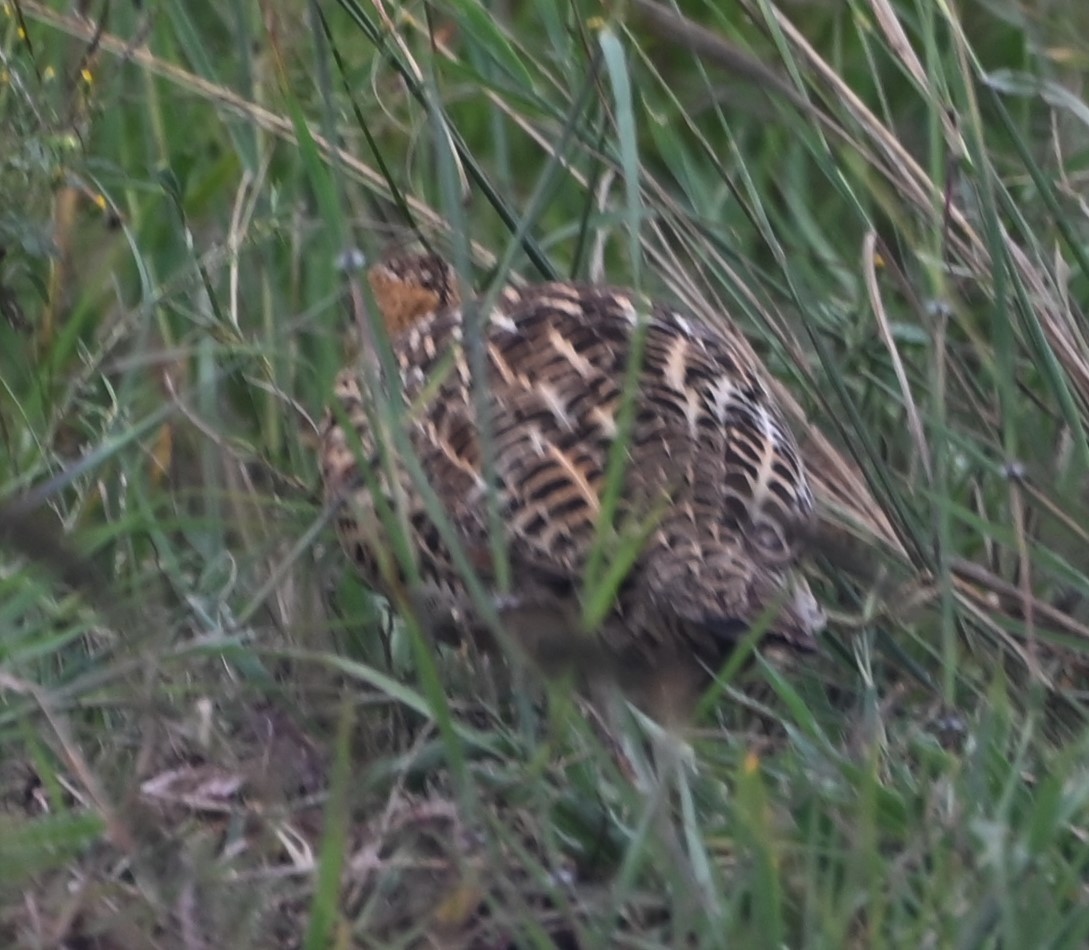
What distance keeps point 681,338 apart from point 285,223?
30.9 inches

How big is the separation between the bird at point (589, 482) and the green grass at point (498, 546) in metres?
0.08

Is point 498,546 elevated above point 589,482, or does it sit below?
above

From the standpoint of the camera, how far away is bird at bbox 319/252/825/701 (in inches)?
89.4

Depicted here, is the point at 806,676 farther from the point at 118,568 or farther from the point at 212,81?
the point at 212,81

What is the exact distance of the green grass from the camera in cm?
210

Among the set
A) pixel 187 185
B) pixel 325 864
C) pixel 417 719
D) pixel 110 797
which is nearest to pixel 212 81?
pixel 187 185

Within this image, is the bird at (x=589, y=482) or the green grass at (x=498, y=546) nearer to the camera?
the green grass at (x=498, y=546)

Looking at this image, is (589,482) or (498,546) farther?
(589,482)

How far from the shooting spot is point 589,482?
2619mm

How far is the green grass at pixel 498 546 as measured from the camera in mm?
2098

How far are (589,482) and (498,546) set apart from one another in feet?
1.94

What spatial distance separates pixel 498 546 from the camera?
80.3 inches

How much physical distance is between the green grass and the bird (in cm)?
8

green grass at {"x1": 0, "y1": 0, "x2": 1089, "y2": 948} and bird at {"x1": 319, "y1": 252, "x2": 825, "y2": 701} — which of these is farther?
bird at {"x1": 319, "y1": 252, "x2": 825, "y2": 701}
